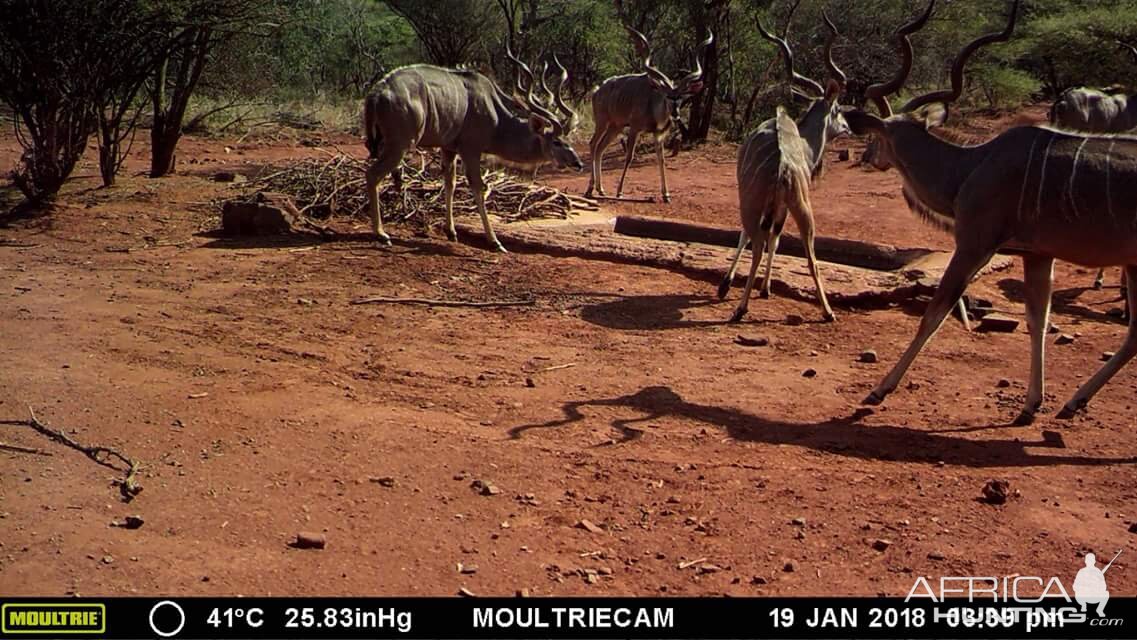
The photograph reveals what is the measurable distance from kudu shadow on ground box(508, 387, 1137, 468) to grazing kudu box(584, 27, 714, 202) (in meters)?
8.32

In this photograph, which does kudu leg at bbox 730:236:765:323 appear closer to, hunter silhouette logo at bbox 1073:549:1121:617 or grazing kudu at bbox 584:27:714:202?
hunter silhouette logo at bbox 1073:549:1121:617

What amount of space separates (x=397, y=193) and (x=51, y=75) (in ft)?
11.2

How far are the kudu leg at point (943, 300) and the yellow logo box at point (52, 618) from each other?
4.44 m

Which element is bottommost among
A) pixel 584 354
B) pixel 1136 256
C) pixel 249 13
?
pixel 584 354

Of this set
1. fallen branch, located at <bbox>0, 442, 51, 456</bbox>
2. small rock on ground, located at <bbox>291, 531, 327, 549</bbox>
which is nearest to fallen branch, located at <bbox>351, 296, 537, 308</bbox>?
fallen branch, located at <bbox>0, 442, 51, 456</bbox>

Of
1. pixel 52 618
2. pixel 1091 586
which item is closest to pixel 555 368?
pixel 1091 586

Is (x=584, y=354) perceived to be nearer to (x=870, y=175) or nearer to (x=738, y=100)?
(x=870, y=175)

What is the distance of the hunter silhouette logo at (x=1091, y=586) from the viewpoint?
414 centimetres

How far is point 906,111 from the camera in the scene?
7.66 metres

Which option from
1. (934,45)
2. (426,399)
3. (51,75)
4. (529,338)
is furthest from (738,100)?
(426,399)

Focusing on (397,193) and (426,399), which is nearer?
(426,399)

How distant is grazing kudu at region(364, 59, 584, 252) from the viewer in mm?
10172

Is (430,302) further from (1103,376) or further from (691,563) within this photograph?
(1103,376)

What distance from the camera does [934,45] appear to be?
22578 mm
